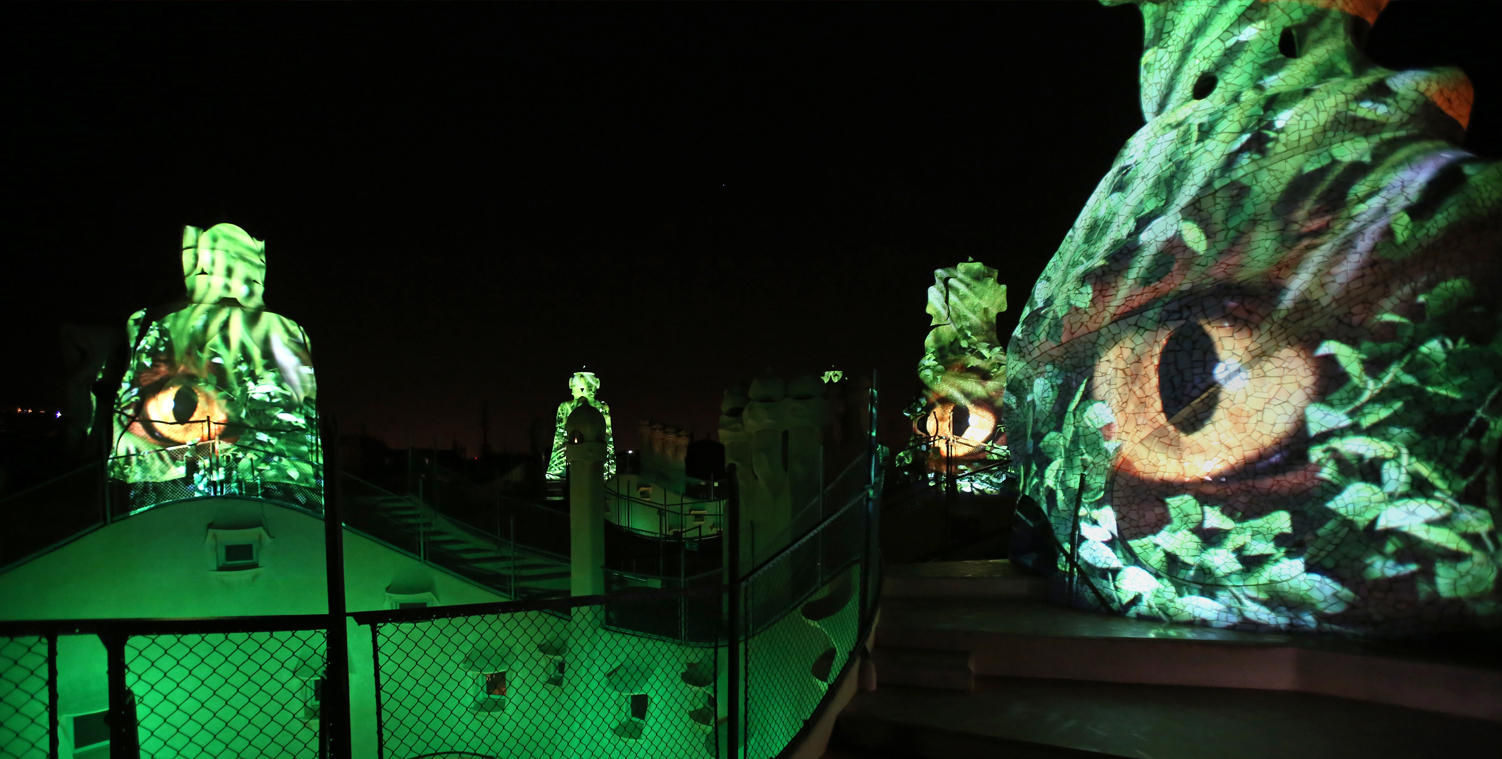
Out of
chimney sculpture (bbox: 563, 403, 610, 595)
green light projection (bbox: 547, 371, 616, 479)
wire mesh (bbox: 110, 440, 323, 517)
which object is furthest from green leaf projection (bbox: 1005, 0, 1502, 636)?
green light projection (bbox: 547, 371, 616, 479)

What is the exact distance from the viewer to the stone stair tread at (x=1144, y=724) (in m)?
4.07

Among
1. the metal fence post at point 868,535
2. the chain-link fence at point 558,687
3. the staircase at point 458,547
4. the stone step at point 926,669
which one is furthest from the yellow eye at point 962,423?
the stone step at point 926,669

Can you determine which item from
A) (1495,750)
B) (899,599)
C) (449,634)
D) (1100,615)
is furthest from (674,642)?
(1495,750)

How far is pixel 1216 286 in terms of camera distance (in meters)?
5.48

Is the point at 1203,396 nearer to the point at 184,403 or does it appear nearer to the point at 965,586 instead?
the point at 965,586

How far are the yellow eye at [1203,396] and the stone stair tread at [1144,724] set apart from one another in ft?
4.61

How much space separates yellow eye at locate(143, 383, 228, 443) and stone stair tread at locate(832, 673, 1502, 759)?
12836mm

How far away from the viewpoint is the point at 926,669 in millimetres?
5105

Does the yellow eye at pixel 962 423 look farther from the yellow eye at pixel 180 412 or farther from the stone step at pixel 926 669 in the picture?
the stone step at pixel 926 669

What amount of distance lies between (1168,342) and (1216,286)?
0.45 meters

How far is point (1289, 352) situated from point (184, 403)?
1488cm

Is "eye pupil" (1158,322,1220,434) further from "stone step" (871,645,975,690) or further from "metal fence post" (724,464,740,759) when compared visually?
"metal fence post" (724,464,740,759)

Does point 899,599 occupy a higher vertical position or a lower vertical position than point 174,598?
higher

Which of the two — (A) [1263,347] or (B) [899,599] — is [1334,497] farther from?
(B) [899,599]
